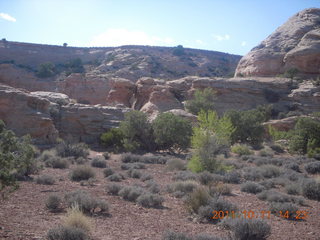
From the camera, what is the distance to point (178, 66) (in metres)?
73.8

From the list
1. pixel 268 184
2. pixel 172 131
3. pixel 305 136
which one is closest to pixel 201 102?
pixel 172 131

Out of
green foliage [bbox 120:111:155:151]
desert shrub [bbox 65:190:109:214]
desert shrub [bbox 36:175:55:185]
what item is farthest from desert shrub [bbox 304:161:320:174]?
desert shrub [bbox 36:175:55:185]

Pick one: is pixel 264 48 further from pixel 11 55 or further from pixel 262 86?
pixel 11 55

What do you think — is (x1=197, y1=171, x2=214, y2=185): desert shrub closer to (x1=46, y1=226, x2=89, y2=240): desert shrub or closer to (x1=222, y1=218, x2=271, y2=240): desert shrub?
(x1=222, y1=218, x2=271, y2=240): desert shrub

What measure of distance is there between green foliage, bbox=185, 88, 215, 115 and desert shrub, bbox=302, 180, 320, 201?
23.8 metres

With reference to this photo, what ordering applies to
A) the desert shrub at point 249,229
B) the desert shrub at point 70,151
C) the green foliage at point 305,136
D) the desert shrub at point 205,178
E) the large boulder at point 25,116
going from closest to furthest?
the desert shrub at point 249,229 < the desert shrub at point 205,178 < the desert shrub at point 70,151 < the large boulder at point 25,116 < the green foliage at point 305,136

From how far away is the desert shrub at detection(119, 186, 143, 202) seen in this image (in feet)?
29.1

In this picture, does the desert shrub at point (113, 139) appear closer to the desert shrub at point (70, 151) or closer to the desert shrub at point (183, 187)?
the desert shrub at point (70, 151)

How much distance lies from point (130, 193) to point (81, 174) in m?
3.65

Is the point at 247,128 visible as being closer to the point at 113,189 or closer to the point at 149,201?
the point at 113,189

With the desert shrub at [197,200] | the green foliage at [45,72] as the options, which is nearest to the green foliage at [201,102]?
the desert shrub at [197,200]

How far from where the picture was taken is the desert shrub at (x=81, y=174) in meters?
11.6

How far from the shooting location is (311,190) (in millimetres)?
9859

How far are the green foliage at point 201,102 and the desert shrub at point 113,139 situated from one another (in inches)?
514
